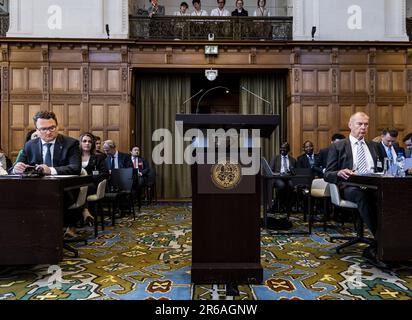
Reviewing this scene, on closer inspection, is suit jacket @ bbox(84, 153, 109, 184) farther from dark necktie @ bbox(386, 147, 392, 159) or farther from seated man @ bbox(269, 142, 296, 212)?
dark necktie @ bbox(386, 147, 392, 159)

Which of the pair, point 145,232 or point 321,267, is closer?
point 321,267

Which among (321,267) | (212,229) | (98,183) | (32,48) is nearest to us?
(212,229)

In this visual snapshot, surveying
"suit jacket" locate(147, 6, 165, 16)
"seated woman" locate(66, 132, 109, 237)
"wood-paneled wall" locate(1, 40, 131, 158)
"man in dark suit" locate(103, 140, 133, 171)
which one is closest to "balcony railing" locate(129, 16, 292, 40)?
"suit jacket" locate(147, 6, 165, 16)

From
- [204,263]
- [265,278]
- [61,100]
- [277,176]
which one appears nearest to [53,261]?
[204,263]

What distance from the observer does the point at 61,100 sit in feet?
28.8

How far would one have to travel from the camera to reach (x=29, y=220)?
2.83 metres

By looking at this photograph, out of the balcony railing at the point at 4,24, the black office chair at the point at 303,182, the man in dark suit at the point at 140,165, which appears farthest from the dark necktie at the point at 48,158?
the balcony railing at the point at 4,24

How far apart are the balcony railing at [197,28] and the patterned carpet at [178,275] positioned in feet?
20.7

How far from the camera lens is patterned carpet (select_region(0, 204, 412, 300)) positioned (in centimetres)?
258

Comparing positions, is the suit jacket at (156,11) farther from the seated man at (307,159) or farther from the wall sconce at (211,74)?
the seated man at (307,159)

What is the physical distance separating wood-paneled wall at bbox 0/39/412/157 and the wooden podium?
660 centimetres

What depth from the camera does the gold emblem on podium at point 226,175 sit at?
8.61ft

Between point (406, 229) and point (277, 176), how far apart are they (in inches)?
86.5

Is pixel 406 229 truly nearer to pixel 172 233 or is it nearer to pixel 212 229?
pixel 212 229
